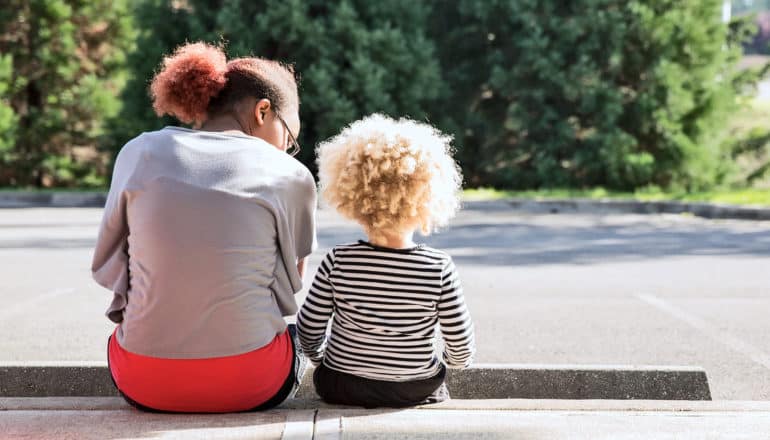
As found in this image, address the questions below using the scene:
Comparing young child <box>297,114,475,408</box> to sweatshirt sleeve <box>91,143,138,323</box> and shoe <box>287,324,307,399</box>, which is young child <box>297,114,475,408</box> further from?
sweatshirt sleeve <box>91,143,138,323</box>

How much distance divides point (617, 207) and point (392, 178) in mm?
15149

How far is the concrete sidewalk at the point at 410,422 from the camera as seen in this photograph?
3055 mm

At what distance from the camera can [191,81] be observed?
3.35 metres

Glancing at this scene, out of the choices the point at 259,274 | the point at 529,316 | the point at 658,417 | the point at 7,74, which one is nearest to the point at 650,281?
the point at 529,316

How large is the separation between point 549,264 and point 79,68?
18.6 m

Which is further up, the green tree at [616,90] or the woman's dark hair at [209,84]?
the woman's dark hair at [209,84]

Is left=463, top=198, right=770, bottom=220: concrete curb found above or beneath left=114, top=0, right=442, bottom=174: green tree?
beneath

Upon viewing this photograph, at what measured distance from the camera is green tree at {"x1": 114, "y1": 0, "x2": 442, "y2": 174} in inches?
866

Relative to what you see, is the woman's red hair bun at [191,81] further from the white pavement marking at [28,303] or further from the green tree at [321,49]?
the green tree at [321,49]

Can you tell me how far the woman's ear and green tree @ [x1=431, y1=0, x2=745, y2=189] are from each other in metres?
19.1

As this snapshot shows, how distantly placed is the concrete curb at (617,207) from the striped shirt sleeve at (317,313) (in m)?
13.2

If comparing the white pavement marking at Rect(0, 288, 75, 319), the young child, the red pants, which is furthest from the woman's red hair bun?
the white pavement marking at Rect(0, 288, 75, 319)

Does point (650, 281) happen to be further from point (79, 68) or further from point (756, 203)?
point (79, 68)

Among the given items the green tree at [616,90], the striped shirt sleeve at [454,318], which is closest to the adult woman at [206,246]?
the striped shirt sleeve at [454,318]
